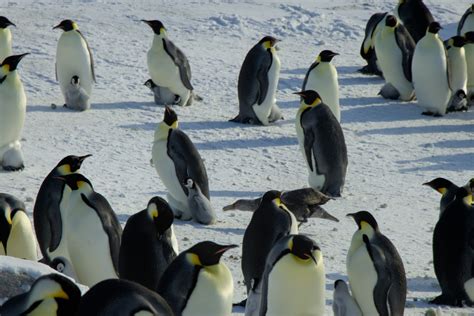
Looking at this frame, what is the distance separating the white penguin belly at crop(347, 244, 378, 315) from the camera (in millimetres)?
6625

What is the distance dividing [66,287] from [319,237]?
3.45 meters

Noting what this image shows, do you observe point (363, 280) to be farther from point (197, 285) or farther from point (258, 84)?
point (258, 84)

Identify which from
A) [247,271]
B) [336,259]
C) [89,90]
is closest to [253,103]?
[89,90]

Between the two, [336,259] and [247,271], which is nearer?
[247,271]

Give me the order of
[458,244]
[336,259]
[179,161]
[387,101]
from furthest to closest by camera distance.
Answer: [387,101], [179,161], [336,259], [458,244]

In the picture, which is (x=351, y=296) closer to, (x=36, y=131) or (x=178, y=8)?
(x=36, y=131)

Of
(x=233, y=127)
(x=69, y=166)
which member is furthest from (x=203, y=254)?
(x=233, y=127)

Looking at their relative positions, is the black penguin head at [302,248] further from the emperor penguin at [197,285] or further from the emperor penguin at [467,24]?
the emperor penguin at [467,24]

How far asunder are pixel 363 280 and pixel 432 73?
5.01m

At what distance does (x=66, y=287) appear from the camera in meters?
4.82

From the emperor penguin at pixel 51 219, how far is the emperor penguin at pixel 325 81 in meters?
3.52

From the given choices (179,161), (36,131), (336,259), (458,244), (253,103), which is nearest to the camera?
(458,244)

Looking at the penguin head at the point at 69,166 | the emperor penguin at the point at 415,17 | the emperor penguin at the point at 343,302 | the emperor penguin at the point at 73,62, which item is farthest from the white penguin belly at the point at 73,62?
the emperor penguin at the point at 343,302

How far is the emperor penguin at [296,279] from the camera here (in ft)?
20.5
